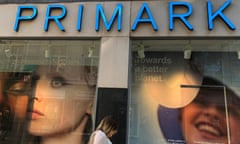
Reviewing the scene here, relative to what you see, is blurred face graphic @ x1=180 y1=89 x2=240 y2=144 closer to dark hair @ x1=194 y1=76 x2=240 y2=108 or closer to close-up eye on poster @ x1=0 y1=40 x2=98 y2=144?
dark hair @ x1=194 y1=76 x2=240 y2=108

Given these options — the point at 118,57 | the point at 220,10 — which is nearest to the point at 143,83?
the point at 118,57

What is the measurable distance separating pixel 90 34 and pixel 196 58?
118 inches

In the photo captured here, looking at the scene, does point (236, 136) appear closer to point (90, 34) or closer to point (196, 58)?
A: point (196, 58)

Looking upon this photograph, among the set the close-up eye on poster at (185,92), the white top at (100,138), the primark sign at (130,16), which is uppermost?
the primark sign at (130,16)

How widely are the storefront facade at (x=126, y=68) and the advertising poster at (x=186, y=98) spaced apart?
0.03m

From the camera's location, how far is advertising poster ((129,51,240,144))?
6.35 metres

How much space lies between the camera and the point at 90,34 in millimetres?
6156

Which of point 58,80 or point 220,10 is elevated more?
point 220,10

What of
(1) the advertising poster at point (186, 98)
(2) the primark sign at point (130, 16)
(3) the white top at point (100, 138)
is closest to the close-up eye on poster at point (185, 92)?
(1) the advertising poster at point (186, 98)

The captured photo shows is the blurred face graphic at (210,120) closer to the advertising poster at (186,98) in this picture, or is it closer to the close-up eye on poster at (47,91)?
the advertising poster at (186,98)

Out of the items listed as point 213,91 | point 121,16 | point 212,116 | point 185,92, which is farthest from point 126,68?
point 212,116

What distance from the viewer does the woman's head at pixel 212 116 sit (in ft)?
20.7

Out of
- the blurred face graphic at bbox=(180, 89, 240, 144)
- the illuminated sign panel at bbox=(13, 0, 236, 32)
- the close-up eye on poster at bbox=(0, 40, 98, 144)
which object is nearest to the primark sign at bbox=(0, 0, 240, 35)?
the illuminated sign panel at bbox=(13, 0, 236, 32)

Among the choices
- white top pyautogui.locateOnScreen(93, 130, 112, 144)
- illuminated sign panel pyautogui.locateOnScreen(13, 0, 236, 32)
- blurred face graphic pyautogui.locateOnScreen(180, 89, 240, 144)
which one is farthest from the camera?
blurred face graphic pyautogui.locateOnScreen(180, 89, 240, 144)
